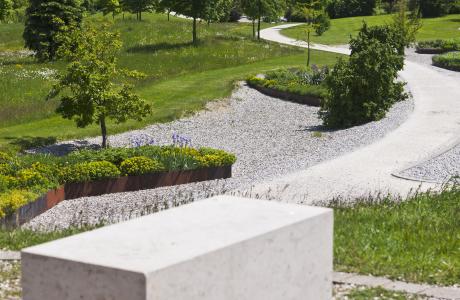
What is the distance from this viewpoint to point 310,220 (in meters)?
7.88

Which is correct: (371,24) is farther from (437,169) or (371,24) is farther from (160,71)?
(437,169)

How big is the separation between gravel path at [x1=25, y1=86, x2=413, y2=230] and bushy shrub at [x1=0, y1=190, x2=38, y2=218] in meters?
0.48

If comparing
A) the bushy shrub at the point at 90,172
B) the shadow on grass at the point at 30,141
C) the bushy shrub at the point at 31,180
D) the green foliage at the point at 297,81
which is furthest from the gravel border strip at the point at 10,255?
the green foliage at the point at 297,81

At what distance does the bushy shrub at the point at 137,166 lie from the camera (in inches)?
744

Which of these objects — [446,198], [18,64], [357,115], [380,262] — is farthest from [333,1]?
[380,262]

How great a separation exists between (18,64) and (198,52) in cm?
1014

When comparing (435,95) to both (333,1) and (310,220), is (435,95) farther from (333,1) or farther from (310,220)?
(333,1)

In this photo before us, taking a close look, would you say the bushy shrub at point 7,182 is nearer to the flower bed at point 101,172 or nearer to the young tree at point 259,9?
the flower bed at point 101,172

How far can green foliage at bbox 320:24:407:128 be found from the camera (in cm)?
2645

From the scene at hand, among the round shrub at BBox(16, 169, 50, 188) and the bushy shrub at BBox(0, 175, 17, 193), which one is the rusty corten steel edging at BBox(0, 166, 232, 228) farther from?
the bushy shrub at BBox(0, 175, 17, 193)

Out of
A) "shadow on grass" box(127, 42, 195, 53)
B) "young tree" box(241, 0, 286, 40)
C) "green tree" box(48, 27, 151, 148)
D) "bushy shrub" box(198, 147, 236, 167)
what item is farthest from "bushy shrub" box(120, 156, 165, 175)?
"young tree" box(241, 0, 286, 40)

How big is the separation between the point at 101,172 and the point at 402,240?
9065mm

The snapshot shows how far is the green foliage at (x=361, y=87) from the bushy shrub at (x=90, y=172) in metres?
10.2

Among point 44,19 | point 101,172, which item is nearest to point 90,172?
point 101,172
